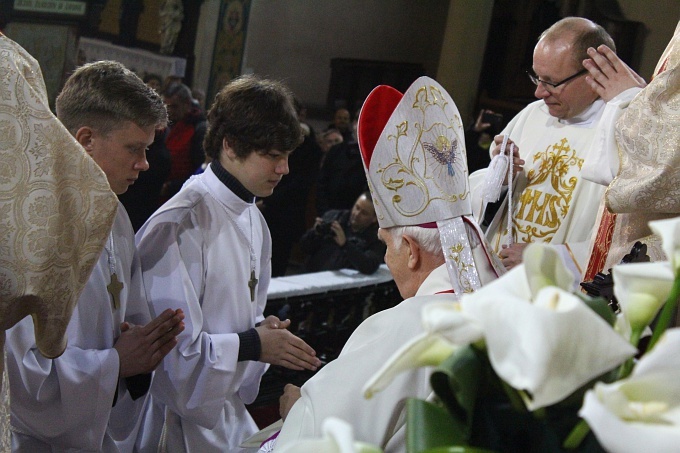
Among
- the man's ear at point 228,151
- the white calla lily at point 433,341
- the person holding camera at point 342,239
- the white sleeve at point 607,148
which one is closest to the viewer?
the white calla lily at point 433,341

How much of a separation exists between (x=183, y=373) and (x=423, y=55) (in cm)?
1252

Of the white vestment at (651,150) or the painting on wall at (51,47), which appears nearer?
the white vestment at (651,150)

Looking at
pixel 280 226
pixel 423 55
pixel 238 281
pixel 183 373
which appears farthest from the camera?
pixel 423 55

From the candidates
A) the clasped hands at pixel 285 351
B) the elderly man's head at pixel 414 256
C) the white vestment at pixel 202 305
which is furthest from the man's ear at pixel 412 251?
the white vestment at pixel 202 305

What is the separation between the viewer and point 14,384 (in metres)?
2.46

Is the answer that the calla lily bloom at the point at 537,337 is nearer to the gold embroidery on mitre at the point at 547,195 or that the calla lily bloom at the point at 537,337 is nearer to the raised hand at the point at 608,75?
the raised hand at the point at 608,75

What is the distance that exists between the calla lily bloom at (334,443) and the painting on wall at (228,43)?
1044cm

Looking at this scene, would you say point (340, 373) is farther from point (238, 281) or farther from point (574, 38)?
point (574, 38)

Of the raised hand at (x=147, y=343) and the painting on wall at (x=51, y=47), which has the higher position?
the painting on wall at (x=51, y=47)

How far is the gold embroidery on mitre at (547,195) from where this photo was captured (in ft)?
11.4

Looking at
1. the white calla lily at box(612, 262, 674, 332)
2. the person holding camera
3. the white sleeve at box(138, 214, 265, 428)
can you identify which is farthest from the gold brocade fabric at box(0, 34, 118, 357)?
the person holding camera

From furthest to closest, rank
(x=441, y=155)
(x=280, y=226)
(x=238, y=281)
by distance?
(x=280, y=226) < (x=238, y=281) < (x=441, y=155)

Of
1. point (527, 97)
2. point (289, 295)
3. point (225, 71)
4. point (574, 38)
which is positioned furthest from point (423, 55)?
point (574, 38)

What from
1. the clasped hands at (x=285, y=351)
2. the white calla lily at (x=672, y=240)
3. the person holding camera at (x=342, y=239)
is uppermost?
the white calla lily at (x=672, y=240)
